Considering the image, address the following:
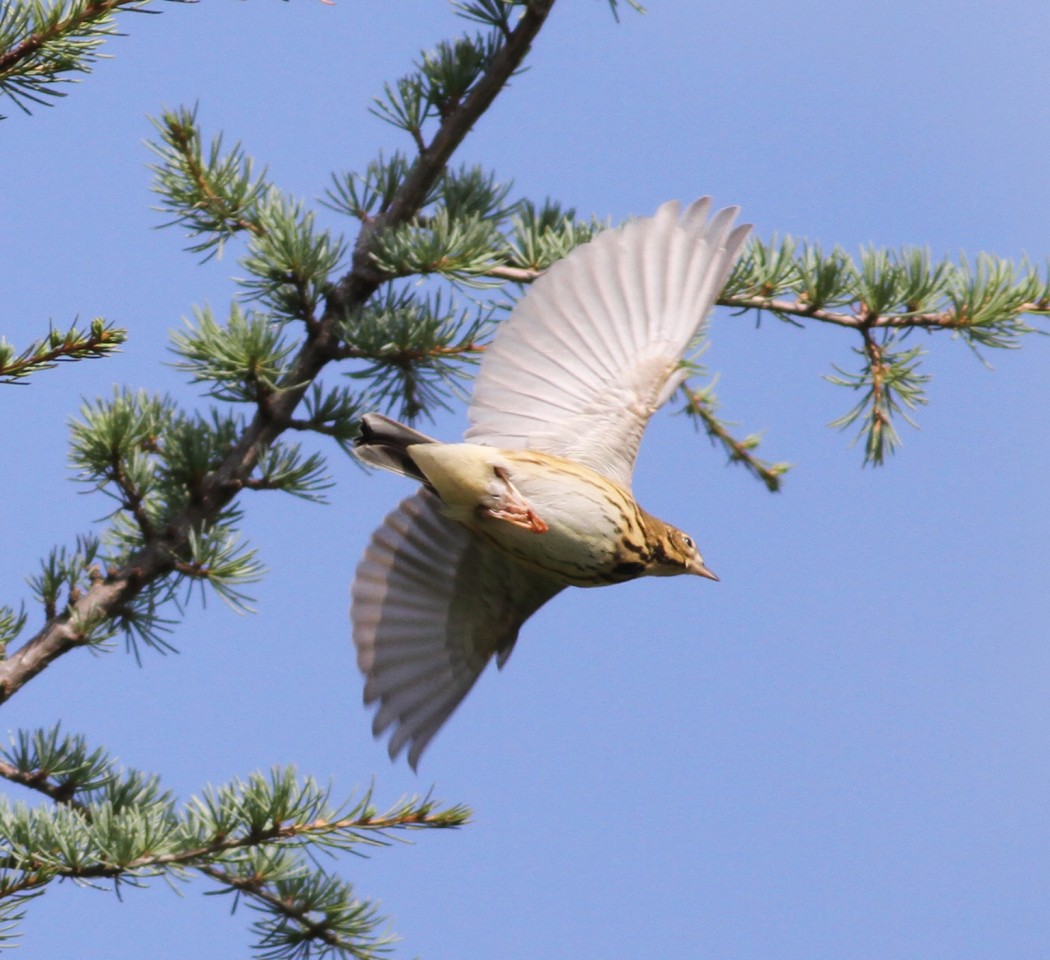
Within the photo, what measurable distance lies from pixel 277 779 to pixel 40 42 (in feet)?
4.73

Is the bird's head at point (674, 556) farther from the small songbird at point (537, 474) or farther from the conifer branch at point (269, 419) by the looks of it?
the conifer branch at point (269, 419)

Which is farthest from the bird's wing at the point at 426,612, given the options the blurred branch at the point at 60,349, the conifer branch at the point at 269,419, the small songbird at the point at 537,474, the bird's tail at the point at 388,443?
the blurred branch at the point at 60,349

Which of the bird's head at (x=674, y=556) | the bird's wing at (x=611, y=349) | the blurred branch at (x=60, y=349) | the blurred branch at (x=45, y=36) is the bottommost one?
the blurred branch at (x=60, y=349)

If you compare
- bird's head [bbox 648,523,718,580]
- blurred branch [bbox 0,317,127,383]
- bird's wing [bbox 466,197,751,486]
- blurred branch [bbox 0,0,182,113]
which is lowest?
blurred branch [bbox 0,317,127,383]

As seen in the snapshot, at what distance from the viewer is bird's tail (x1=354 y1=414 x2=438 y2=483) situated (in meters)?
3.37

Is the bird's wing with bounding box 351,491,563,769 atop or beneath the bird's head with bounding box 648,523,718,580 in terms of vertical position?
beneath

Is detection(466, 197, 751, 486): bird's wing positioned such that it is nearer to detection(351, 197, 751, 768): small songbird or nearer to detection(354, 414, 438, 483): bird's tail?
detection(351, 197, 751, 768): small songbird

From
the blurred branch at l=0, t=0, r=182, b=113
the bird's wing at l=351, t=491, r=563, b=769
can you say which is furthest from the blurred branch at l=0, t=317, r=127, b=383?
the bird's wing at l=351, t=491, r=563, b=769

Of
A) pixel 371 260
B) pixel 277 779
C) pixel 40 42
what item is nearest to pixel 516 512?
pixel 371 260

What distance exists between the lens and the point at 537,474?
145 inches

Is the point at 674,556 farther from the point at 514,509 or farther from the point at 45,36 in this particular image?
the point at 45,36

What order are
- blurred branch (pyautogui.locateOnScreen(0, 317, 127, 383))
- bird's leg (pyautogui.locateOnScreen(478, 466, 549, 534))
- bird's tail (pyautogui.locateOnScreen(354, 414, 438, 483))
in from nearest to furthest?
blurred branch (pyautogui.locateOnScreen(0, 317, 127, 383)) → bird's tail (pyautogui.locateOnScreen(354, 414, 438, 483)) → bird's leg (pyautogui.locateOnScreen(478, 466, 549, 534))

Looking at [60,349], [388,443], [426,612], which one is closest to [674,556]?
[426,612]

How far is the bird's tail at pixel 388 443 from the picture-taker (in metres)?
3.37
